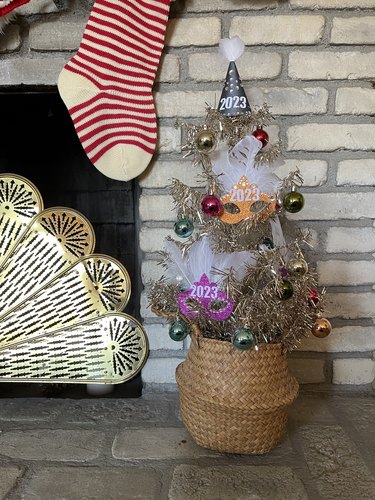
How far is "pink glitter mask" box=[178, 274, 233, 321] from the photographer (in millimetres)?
1048

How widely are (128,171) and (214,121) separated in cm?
30

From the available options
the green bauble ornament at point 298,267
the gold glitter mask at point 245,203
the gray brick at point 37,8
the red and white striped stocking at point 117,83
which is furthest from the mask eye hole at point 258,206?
the gray brick at point 37,8

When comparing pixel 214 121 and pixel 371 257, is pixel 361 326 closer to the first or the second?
pixel 371 257

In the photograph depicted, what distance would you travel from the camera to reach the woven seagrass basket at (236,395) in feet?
3.44

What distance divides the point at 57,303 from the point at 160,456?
489 mm

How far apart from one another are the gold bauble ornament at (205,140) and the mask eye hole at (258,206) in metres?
0.16

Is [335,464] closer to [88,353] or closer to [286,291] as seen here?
[286,291]

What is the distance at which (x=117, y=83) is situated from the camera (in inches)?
49.9

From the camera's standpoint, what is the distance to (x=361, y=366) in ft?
4.63

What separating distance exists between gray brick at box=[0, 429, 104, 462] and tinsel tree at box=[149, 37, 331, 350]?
339 mm

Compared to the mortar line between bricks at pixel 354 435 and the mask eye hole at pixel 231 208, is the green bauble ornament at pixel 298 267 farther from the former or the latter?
the mortar line between bricks at pixel 354 435

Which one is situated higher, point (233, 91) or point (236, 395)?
point (233, 91)

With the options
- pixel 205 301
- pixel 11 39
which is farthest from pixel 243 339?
pixel 11 39

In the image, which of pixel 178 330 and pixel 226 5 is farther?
pixel 226 5
